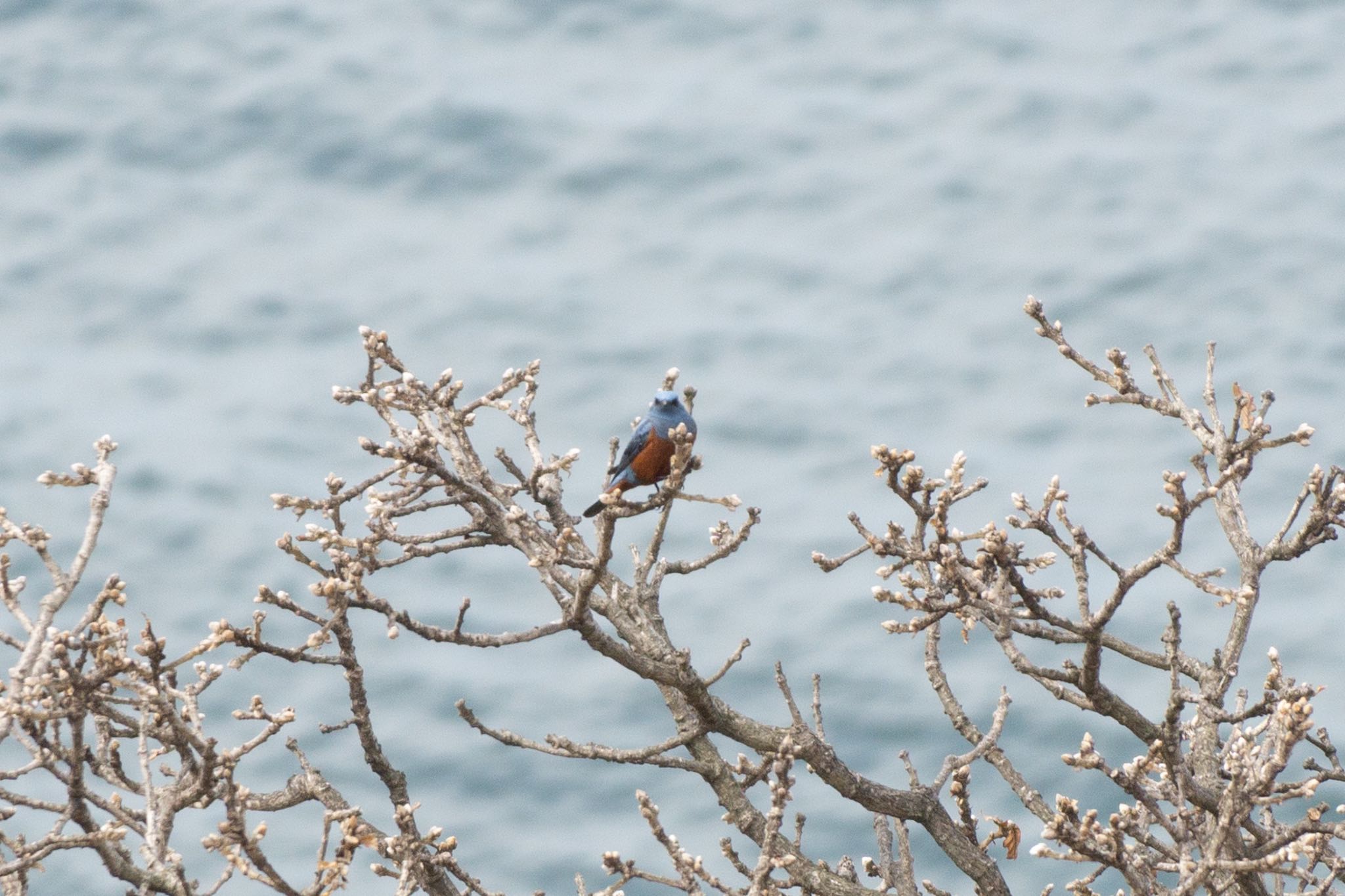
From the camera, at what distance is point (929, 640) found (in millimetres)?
8812

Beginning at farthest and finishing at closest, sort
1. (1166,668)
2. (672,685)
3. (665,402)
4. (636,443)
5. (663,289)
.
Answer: (663,289)
(636,443)
(665,402)
(1166,668)
(672,685)

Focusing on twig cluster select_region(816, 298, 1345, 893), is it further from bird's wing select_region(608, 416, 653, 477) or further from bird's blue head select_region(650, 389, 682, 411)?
bird's wing select_region(608, 416, 653, 477)

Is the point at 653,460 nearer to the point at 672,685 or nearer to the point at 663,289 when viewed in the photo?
the point at 672,685

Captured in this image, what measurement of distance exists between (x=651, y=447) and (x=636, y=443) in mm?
114

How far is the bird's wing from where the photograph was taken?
9664 mm

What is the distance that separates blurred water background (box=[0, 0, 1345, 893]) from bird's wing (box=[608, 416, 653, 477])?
1070 inches

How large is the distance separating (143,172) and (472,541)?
57.5 m

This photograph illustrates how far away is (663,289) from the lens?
55.8 meters

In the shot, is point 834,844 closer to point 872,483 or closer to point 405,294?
point 872,483

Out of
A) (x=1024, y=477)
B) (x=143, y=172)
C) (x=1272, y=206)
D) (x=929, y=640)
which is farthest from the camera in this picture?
(x=143, y=172)

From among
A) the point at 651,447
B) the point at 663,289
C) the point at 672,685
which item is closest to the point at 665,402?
the point at 651,447

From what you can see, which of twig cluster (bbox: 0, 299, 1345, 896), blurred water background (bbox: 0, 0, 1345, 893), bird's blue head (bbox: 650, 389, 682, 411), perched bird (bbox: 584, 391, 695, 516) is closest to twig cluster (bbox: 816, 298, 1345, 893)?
twig cluster (bbox: 0, 299, 1345, 896)

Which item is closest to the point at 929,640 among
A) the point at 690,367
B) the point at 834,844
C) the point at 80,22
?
the point at 834,844

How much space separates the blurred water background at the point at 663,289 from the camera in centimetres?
4066
